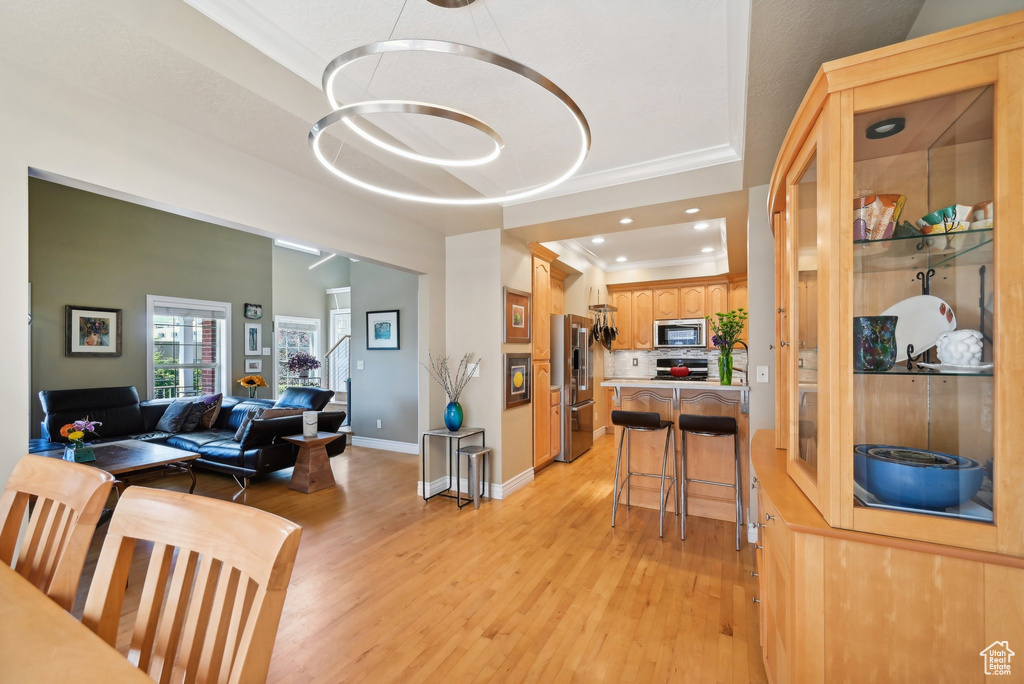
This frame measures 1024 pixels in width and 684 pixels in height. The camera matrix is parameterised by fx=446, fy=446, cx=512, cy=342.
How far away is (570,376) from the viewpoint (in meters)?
5.55

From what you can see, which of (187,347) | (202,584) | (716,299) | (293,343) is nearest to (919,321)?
(202,584)

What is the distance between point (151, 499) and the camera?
92 centimetres

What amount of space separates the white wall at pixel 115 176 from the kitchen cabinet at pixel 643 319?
5.08 m

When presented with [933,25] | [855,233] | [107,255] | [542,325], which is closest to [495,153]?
[855,233]

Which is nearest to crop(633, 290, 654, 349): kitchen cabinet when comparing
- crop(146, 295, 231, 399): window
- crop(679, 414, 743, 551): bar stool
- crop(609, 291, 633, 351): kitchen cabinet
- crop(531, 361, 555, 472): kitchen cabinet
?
crop(609, 291, 633, 351): kitchen cabinet

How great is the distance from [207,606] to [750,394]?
3.30 m

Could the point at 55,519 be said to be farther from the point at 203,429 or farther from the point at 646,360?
the point at 646,360

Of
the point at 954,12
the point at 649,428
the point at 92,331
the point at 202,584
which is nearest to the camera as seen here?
the point at 202,584

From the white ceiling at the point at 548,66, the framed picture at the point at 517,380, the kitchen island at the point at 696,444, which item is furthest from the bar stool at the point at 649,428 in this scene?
the white ceiling at the point at 548,66

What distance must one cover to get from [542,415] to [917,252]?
13.5 ft

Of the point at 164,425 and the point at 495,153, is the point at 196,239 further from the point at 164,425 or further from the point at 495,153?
the point at 495,153

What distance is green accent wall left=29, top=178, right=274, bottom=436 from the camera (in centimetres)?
474

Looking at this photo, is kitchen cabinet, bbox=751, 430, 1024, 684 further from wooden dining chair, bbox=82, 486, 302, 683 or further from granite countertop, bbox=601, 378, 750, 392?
granite countertop, bbox=601, 378, 750, 392

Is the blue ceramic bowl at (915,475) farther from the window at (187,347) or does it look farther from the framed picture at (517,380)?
the window at (187,347)
